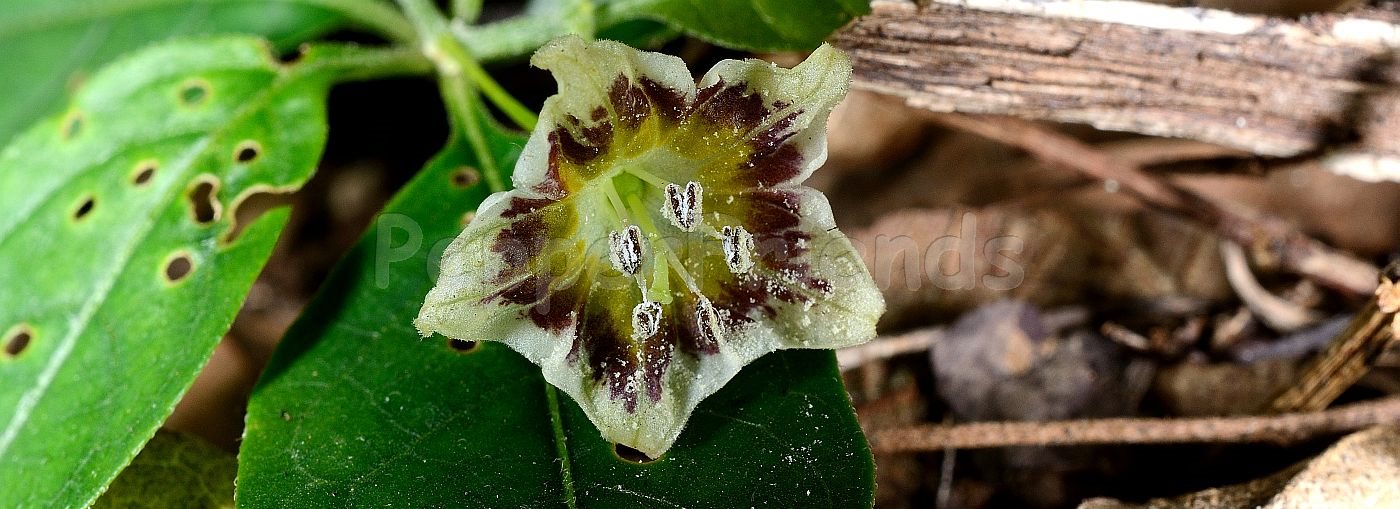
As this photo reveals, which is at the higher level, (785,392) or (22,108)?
(785,392)

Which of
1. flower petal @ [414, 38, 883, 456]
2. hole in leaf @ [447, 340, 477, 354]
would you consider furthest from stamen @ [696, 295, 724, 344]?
hole in leaf @ [447, 340, 477, 354]

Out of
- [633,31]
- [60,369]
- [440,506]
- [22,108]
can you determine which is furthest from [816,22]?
[22,108]

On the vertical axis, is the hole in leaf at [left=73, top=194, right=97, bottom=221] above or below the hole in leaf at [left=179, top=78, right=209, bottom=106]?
below

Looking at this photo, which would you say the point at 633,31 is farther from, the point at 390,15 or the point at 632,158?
the point at 632,158

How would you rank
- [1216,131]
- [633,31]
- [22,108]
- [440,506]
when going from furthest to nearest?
1. [22,108]
2. [633,31]
3. [1216,131]
4. [440,506]

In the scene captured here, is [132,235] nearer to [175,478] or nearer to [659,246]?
[175,478]

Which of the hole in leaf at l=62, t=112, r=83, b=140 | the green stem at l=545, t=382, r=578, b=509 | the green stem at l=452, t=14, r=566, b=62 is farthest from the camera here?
the green stem at l=452, t=14, r=566, b=62

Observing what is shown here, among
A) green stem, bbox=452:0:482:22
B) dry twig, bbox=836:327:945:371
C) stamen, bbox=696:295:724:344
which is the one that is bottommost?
dry twig, bbox=836:327:945:371

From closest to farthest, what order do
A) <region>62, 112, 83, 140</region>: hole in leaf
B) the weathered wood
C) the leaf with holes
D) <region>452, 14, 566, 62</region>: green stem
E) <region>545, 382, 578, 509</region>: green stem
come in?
<region>545, 382, 578, 509</region>: green stem
the leaf with holes
the weathered wood
<region>62, 112, 83, 140</region>: hole in leaf
<region>452, 14, 566, 62</region>: green stem

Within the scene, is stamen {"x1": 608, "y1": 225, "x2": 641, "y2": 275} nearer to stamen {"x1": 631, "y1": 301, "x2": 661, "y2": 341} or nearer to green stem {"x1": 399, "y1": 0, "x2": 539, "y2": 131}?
stamen {"x1": 631, "y1": 301, "x2": 661, "y2": 341}
